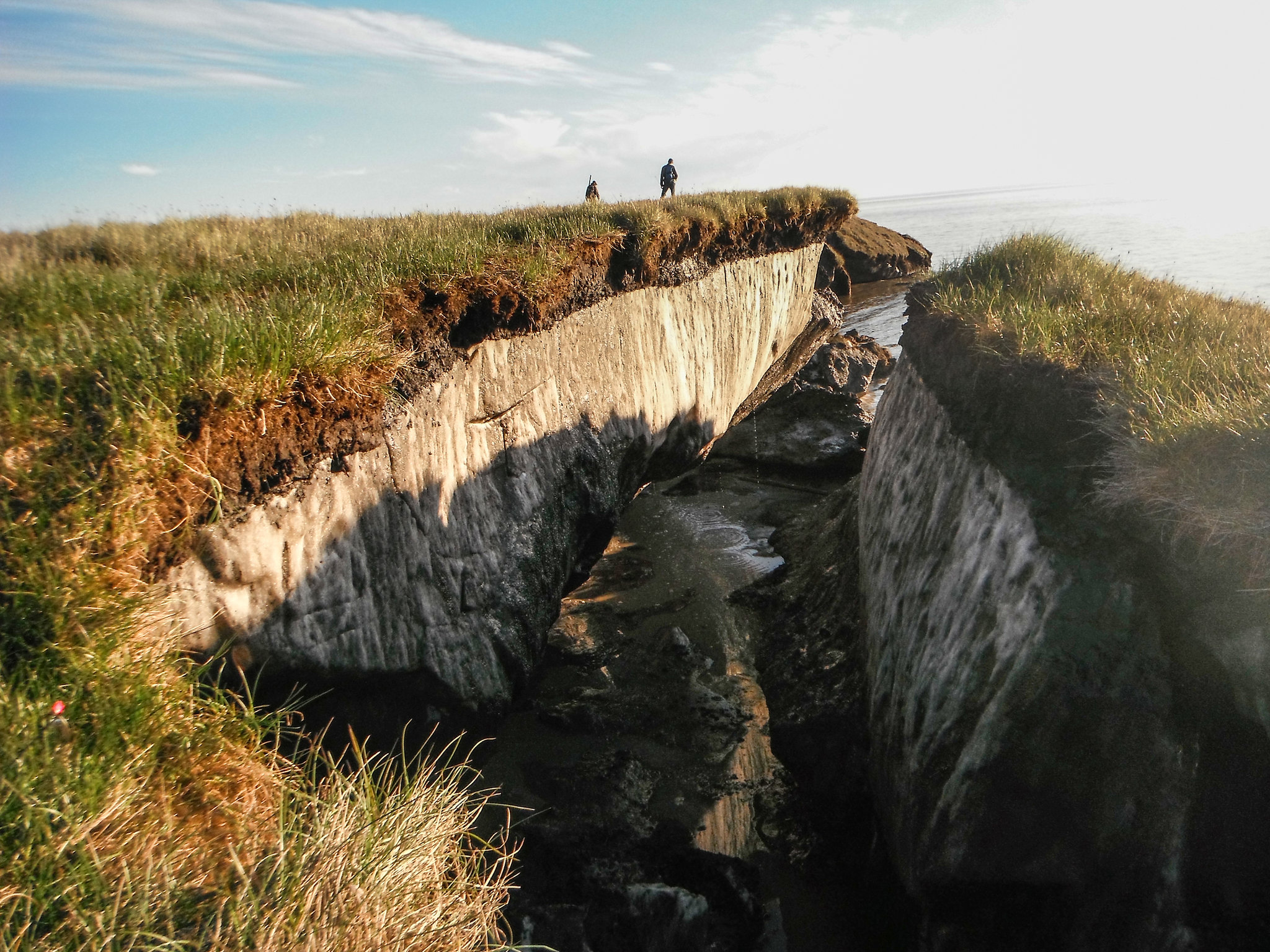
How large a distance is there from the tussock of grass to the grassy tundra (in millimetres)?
3282

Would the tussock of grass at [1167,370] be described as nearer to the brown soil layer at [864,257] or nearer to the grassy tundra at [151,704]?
the grassy tundra at [151,704]

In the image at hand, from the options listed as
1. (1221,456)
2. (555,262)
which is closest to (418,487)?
(555,262)

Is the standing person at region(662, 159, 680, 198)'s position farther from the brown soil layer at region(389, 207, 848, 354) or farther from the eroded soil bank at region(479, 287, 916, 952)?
the eroded soil bank at region(479, 287, 916, 952)

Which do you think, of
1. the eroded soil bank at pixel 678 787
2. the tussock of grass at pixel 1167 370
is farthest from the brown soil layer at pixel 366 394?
the tussock of grass at pixel 1167 370

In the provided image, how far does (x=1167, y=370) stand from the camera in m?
4.01

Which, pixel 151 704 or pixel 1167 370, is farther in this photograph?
pixel 1167 370

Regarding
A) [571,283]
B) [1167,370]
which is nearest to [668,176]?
[571,283]

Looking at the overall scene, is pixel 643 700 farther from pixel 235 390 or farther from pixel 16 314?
pixel 16 314

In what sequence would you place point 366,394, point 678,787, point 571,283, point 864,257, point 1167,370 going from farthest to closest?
1. point 864,257
2. point 571,283
3. point 678,787
4. point 366,394
5. point 1167,370

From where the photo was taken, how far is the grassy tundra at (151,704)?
2242mm

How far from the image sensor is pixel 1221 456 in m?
3.36

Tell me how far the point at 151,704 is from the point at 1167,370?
15.7ft

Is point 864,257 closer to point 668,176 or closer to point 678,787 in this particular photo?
point 668,176

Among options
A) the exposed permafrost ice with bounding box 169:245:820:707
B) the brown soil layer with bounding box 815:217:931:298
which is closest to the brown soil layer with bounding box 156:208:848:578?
the exposed permafrost ice with bounding box 169:245:820:707
